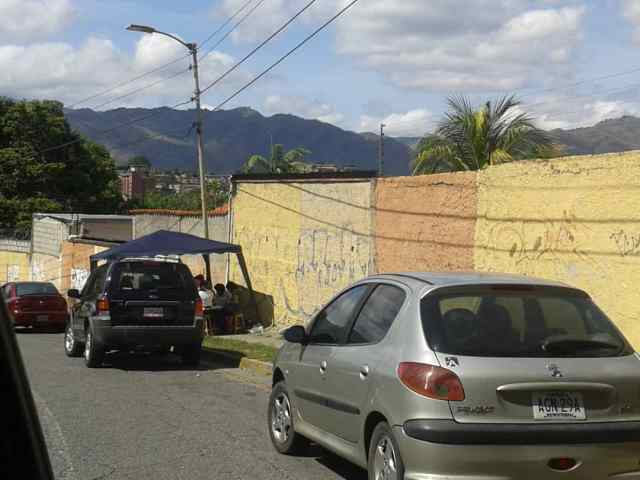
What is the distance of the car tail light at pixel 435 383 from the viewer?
566cm

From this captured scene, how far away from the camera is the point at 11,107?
201ft

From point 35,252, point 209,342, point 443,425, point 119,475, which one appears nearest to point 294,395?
point 119,475

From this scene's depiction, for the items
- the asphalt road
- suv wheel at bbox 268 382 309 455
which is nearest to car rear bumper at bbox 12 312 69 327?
the asphalt road

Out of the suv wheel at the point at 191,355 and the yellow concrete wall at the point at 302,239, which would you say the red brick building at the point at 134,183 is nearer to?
the yellow concrete wall at the point at 302,239

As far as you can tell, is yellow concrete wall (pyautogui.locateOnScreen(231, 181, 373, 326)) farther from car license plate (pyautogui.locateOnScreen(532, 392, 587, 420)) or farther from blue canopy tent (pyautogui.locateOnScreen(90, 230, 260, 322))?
car license plate (pyautogui.locateOnScreen(532, 392, 587, 420))

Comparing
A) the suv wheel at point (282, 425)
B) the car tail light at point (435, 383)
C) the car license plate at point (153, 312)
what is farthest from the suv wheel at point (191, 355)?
the car tail light at point (435, 383)

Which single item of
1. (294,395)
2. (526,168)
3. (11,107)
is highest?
(11,107)

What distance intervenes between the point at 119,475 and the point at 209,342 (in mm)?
11949

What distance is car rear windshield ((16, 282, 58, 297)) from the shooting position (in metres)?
27.1

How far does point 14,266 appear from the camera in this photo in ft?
170

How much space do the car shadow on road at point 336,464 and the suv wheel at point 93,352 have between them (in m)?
7.15

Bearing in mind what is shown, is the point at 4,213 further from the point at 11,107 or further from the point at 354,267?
the point at 354,267

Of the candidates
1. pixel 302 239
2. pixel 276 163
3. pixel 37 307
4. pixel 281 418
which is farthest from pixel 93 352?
pixel 276 163

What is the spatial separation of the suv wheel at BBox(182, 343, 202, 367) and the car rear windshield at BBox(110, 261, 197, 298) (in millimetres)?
977
